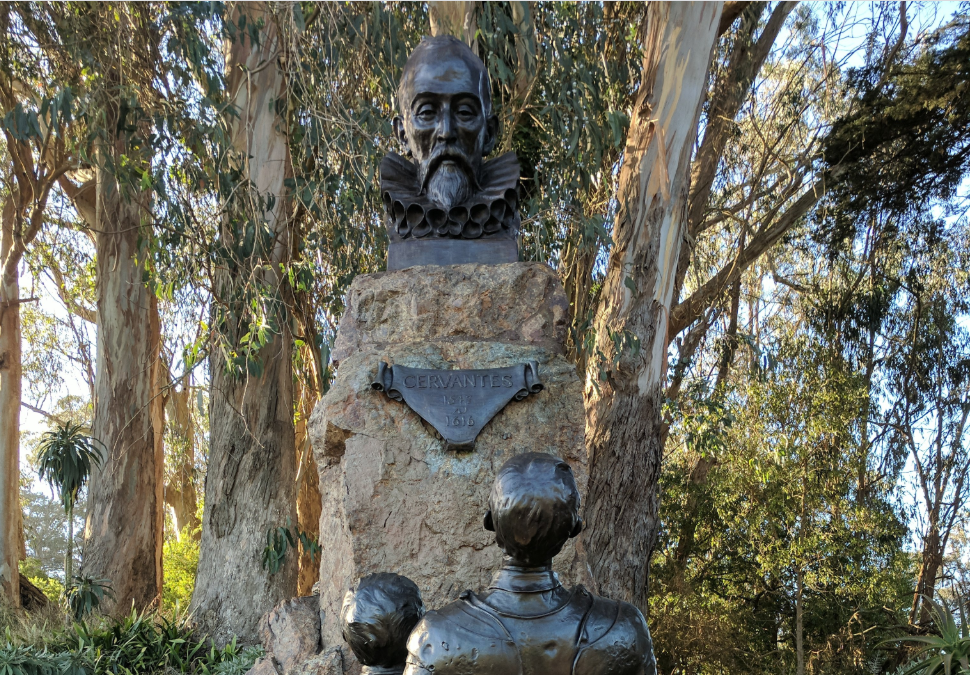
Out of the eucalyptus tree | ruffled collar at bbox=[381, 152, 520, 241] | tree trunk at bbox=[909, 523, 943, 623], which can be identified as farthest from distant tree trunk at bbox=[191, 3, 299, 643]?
tree trunk at bbox=[909, 523, 943, 623]

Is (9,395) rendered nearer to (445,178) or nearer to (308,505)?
(308,505)

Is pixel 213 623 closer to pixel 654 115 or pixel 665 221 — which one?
pixel 665 221

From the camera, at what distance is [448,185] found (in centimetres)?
427

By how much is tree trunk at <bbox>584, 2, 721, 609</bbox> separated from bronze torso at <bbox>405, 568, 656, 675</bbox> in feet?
18.5

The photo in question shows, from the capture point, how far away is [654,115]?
27.5ft

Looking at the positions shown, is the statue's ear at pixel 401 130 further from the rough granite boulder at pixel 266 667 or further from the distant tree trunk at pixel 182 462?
A: the distant tree trunk at pixel 182 462

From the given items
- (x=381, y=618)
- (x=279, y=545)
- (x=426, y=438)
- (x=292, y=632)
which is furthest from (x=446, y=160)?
(x=279, y=545)

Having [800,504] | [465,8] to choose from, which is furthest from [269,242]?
[800,504]

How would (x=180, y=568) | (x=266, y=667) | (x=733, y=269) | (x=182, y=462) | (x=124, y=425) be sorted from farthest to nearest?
(x=180, y=568)
(x=182, y=462)
(x=733, y=269)
(x=124, y=425)
(x=266, y=667)

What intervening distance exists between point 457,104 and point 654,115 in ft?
14.8

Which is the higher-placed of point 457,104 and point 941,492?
point 457,104

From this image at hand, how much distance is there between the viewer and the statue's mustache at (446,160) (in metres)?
4.25

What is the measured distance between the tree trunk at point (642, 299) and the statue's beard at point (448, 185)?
363cm

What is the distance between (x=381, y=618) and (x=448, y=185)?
2.27 m
